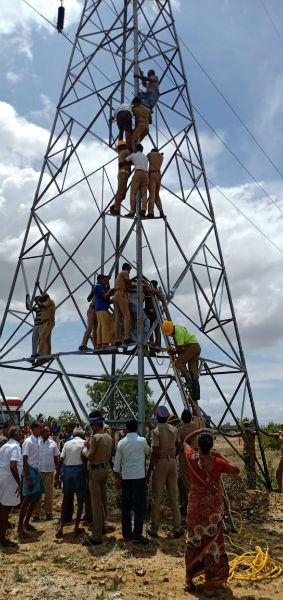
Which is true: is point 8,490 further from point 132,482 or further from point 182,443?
point 182,443

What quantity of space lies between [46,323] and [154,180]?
3856mm

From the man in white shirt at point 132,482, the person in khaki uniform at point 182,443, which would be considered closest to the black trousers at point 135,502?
the man in white shirt at point 132,482

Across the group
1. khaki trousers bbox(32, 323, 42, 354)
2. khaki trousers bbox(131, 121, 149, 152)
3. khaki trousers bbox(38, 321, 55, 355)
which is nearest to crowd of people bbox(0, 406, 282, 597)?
khaki trousers bbox(38, 321, 55, 355)

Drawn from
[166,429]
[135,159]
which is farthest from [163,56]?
[166,429]

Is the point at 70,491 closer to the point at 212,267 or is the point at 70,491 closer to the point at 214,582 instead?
the point at 214,582

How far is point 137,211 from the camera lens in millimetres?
9898

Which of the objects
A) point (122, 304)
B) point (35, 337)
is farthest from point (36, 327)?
point (122, 304)

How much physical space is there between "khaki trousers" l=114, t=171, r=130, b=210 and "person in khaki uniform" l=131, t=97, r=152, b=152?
80cm

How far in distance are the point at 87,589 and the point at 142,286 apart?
18.0 ft

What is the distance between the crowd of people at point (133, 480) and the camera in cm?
524

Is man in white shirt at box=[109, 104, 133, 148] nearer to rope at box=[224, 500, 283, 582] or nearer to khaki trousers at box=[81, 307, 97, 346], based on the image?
khaki trousers at box=[81, 307, 97, 346]

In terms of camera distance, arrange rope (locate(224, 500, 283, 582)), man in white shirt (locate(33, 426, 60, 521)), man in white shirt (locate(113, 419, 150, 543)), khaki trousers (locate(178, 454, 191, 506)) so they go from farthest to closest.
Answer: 1. man in white shirt (locate(33, 426, 60, 521))
2. khaki trousers (locate(178, 454, 191, 506))
3. man in white shirt (locate(113, 419, 150, 543))
4. rope (locate(224, 500, 283, 582))

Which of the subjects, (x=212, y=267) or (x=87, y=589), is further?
(x=212, y=267)

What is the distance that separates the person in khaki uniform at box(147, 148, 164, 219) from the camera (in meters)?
10.1
